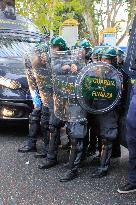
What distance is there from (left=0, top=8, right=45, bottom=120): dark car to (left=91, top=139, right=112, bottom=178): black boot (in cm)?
222

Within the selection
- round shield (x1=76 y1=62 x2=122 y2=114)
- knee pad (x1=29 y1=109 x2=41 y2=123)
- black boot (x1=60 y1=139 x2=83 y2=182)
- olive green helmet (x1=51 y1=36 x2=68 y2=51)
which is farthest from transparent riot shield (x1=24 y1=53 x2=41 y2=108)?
round shield (x1=76 y1=62 x2=122 y2=114)

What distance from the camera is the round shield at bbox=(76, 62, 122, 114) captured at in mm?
4969

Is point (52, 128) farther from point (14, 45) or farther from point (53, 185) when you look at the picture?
point (14, 45)

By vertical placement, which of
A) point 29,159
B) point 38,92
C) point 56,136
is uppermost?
point 38,92

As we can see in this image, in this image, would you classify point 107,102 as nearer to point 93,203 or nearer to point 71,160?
point 71,160

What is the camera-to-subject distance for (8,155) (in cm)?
635

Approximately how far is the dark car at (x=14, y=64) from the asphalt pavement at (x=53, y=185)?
1.03m

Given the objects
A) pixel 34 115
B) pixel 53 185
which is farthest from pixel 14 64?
pixel 53 185

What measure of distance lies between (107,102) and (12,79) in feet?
8.75

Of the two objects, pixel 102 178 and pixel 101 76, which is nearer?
pixel 101 76

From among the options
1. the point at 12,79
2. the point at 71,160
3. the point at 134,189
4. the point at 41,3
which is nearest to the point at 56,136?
the point at 71,160

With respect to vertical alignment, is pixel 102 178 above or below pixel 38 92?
below

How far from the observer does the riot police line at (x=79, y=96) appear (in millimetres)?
4996

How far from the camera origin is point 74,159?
532 centimetres
